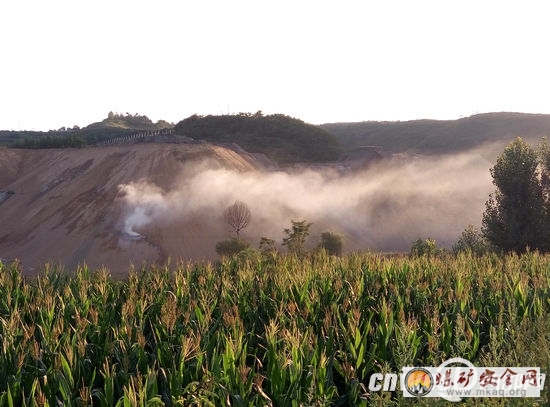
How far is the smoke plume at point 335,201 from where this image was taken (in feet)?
171

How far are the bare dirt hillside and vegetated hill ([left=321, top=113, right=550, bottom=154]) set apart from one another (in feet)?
214

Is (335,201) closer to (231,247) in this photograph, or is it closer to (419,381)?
(231,247)

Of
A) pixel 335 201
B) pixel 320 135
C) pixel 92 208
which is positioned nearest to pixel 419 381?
pixel 92 208

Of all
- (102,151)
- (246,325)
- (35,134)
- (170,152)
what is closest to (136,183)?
(170,152)

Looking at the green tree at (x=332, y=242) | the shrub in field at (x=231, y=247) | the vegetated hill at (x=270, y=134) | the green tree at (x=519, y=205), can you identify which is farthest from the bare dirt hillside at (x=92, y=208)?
the vegetated hill at (x=270, y=134)

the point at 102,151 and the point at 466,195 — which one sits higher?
the point at 102,151

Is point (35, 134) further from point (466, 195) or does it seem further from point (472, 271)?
point (472, 271)

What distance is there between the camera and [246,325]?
823 centimetres

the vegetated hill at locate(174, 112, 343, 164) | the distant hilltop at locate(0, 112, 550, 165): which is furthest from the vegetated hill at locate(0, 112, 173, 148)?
the vegetated hill at locate(174, 112, 343, 164)

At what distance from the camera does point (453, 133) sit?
126 metres

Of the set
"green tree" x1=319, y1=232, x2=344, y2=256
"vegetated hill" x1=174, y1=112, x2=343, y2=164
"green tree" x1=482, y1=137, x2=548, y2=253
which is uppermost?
"vegetated hill" x1=174, y1=112, x2=343, y2=164

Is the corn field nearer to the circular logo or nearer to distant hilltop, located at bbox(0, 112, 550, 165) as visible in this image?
the circular logo

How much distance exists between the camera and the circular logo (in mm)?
6195

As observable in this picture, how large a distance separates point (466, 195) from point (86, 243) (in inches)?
1922
